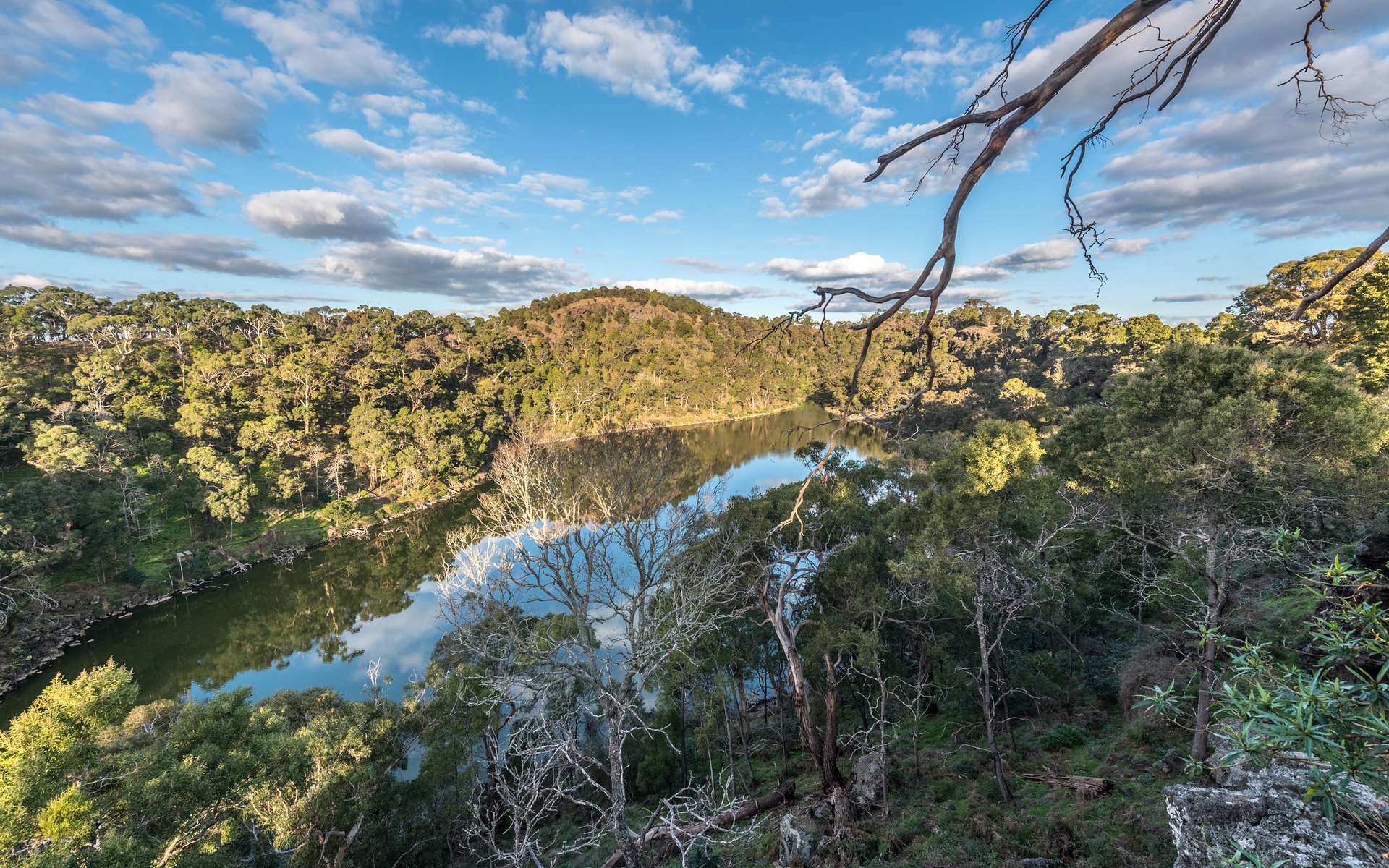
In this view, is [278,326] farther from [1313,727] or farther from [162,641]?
[1313,727]

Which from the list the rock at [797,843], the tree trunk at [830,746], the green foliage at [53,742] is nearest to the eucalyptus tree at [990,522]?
the tree trunk at [830,746]

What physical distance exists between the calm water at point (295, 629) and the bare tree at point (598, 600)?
10.4 feet

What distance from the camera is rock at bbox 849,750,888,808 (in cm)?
870

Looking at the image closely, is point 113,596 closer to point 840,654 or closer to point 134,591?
point 134,591

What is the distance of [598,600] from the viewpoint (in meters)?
9.93

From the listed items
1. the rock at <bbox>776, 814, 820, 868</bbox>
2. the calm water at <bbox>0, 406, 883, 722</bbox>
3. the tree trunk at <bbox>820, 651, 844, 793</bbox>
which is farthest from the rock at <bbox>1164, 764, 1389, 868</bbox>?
the calm water at <bbox>0, 406, 883, 722</bbox>

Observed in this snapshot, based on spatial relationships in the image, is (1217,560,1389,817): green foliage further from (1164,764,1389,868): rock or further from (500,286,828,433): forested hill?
(500,286,828,433): forested hill

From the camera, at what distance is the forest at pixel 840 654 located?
4965 mm

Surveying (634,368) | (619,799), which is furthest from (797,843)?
(634,368)

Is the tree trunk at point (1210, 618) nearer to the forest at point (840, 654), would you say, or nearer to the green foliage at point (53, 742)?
the forest at point (840, 654)

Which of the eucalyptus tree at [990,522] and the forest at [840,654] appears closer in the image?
the forest at [840,654]

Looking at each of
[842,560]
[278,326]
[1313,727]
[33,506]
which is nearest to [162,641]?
[33,506]

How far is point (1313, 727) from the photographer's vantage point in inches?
54.7

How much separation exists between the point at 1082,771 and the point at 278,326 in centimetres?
5817
